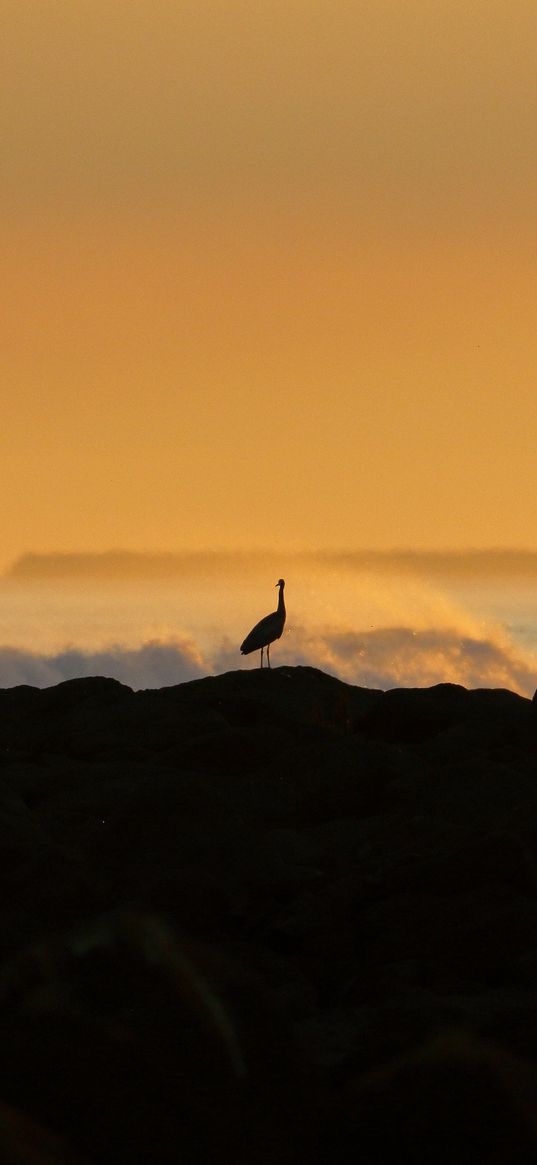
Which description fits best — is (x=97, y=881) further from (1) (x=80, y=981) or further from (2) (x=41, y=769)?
(2) (x=41, y=769)

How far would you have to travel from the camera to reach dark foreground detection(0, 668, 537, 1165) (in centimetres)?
806

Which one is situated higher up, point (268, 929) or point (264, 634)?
point (264, 634)

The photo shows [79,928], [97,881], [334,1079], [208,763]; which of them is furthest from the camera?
[208,763]

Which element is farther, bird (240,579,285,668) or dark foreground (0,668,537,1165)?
bird (240,579,285,668)

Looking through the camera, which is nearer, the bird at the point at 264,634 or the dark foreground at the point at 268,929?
the dark foreground at the point at 268,929

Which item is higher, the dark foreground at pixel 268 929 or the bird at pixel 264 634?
the bird at pixel 264 634

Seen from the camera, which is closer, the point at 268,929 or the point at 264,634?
the point at 268,929

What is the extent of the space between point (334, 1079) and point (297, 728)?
36.8 feet

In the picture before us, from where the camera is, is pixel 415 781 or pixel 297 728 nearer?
pixel 415 781

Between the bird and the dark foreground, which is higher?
the bird

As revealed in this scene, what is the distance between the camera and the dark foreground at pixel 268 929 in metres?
8.06

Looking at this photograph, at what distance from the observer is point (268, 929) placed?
1280 centimetres

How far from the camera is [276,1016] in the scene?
947cm

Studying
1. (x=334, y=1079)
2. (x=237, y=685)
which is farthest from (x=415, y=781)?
(x=334, y=1079)
